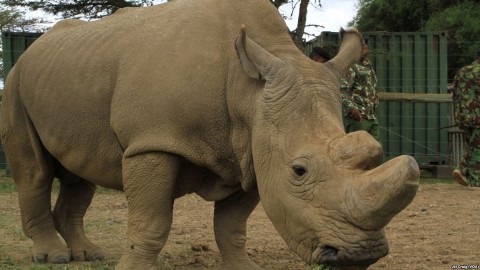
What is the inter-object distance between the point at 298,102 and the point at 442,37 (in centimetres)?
1154

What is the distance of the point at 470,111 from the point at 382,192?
7.28m

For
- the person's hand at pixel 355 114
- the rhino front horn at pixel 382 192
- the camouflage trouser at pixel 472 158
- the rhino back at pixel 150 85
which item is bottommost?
the camouflage trouser at pixel 472 158

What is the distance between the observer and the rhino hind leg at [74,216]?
24.5 feet

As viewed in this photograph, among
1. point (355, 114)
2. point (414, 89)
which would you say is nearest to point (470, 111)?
point (355, 114)

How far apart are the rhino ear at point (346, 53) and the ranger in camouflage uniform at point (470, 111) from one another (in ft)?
18.2

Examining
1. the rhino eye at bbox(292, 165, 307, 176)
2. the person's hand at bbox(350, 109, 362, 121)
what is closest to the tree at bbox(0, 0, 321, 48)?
the person's hand at bbox(350, 109, 362, 121)

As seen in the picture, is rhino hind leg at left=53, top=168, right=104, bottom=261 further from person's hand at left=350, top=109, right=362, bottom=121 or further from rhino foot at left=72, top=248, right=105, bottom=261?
person's hand at left=350, top=109, right=362, bottom=121

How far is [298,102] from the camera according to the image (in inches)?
207

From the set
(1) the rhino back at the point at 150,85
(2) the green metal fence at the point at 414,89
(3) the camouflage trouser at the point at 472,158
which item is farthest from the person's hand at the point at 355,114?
(2) the green metal fence at the point at 414,89

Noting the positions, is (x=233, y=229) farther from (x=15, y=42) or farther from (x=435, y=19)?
(x=435, y=19)

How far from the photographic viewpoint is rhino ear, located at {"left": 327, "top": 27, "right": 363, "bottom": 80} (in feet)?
19.2

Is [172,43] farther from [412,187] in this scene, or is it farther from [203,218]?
[203,218]

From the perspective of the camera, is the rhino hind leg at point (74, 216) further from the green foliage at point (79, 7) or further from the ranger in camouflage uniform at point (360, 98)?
the green foliage at point (79, 7)

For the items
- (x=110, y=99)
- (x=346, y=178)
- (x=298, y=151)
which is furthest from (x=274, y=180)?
(x=110, y=99)
